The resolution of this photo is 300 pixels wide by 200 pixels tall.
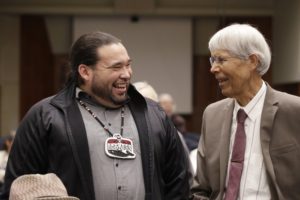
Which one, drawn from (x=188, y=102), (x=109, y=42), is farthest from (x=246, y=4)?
(x=109, y=42)

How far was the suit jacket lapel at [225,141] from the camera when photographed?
92.0 inches

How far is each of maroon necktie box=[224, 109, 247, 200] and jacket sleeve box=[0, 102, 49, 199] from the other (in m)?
0.84

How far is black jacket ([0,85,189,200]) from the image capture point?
2.35 meters

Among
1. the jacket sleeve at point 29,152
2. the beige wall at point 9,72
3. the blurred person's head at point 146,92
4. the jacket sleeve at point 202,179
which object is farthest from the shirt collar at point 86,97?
the beige wall at point 9,72

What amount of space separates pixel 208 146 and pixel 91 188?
57cm

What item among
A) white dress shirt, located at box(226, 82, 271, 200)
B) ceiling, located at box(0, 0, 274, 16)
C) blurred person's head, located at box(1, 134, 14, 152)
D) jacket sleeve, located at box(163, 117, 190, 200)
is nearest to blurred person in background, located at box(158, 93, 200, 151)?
blurred person's head, located at box(1, 134, 14, 152)

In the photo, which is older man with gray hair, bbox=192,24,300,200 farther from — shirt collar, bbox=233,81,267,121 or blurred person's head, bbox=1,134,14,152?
blurred person's head, bbox=1,134,14,152

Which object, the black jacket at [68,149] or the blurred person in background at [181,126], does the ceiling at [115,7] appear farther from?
the black jacket at [68,149]

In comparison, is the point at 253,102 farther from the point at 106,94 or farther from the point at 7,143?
the point at 7,143

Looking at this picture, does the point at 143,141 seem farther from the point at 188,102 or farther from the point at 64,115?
the point at 188,102

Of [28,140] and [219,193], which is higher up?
[28,140]

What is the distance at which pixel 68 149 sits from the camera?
93.0 inches

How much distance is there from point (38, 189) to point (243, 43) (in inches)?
41.1

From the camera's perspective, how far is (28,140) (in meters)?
2.40
